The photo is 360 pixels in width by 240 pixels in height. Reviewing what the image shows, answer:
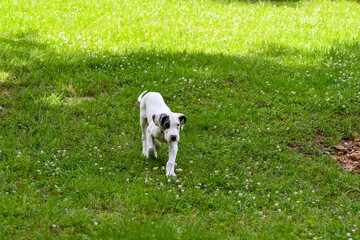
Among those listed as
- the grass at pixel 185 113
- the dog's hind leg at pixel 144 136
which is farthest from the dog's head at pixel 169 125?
the dog's hind leg at pixel 144 136

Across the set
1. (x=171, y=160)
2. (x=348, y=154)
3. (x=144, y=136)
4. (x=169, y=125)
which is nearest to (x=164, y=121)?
(x=169, y=125)

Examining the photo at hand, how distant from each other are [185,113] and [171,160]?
2180 millimetres

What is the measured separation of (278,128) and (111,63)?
3673 mm

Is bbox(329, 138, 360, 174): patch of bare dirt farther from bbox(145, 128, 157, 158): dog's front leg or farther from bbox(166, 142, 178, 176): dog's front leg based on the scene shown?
bbox(145, 128, 157, 158): dog's front leg

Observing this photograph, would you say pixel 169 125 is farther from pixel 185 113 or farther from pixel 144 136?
pixel 185 113

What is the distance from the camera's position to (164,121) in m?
5.91

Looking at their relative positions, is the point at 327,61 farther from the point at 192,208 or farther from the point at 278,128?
the point at 192,208

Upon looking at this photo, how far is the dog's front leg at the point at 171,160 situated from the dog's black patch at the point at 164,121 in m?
0.34

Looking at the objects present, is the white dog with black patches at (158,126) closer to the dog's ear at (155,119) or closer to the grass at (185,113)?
the dog's ear at (155,119)

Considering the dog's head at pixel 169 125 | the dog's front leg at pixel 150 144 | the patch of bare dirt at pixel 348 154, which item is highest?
the dog's head at pixel 169 125

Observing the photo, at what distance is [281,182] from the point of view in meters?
6.41

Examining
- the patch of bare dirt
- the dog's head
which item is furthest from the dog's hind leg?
the patch of bare dirt

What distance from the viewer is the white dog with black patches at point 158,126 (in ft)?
19.4

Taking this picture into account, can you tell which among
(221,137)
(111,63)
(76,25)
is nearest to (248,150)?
(221,137)
